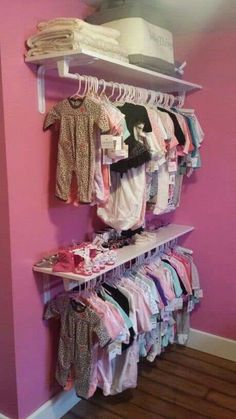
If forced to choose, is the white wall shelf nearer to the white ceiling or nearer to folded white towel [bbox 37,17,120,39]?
folded white towel [bbox 37,17,120,39]

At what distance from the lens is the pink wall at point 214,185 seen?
8.49 ft

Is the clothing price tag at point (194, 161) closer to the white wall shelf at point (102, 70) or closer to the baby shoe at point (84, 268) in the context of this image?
the white wall shelf at point (102, 70)

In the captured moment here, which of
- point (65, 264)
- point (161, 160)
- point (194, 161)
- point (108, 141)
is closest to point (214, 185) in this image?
point (194, 161)

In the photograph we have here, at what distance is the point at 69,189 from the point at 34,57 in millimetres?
605

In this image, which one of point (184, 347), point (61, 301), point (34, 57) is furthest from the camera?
point (184, 347)

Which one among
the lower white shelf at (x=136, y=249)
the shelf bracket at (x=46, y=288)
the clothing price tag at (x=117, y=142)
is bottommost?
the shelf bracket at (x=46, y=288)

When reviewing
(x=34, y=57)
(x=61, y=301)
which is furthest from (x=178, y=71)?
(x=61, y=301)

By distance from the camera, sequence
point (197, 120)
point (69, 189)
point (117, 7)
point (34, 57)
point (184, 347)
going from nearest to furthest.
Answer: point (34, 57), point (69, 189), point (117, 7), point (197, 120), point (184, 347)

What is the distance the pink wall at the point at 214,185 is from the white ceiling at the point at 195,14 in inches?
2.4

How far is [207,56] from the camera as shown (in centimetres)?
262

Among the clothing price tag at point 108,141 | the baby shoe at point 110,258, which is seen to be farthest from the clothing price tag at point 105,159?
the baby shoe at point 110,258

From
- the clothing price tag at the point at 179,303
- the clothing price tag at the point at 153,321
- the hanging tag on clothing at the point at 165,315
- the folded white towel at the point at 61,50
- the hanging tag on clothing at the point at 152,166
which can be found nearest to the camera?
the folded white towel at the point at 61,50

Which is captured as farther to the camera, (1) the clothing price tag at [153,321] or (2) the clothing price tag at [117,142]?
(1) the clothing price tag at [153,321]

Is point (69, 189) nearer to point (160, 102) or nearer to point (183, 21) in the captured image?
point (160, 102)
